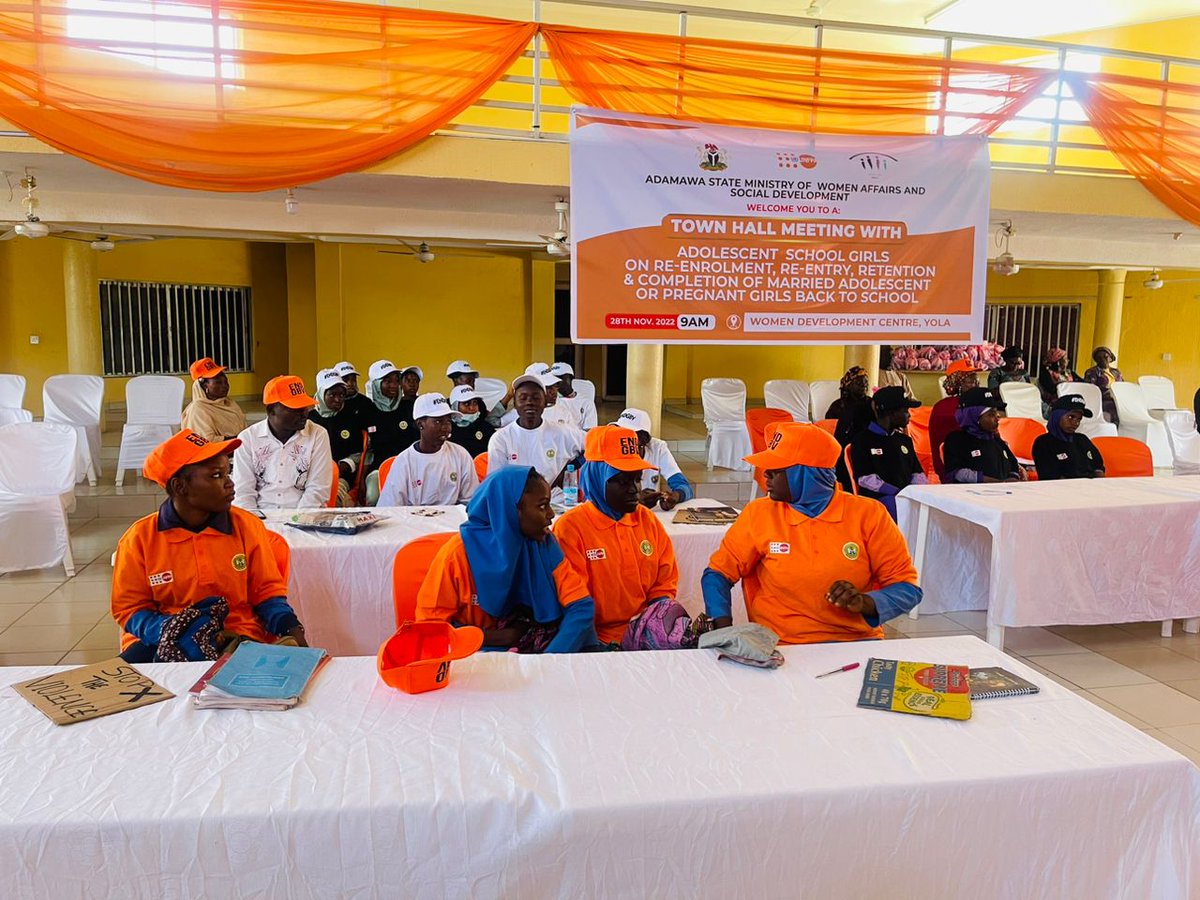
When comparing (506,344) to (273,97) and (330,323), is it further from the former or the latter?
(273,97)

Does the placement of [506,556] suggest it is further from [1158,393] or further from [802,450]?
[1158,393]

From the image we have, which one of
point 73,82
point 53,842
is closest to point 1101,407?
point 73,82

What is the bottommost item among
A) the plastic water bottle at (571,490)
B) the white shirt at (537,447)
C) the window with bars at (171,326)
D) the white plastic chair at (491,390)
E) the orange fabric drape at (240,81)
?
the plastic water bottle at (571,490)

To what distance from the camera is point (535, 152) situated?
237 inches

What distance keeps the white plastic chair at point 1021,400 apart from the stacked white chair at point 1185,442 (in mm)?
1936

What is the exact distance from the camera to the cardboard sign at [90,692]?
6.86ft

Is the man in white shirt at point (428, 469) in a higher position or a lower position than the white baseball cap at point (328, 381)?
lower

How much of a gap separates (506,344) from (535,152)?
8681 mm

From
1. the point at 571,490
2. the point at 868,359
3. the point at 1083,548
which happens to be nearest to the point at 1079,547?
the point at 1083,548

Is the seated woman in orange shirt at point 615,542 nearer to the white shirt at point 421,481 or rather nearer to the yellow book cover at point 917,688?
the yellow book cover at point 917,688

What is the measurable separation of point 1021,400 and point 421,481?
29.5 ft

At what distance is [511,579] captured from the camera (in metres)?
3.01

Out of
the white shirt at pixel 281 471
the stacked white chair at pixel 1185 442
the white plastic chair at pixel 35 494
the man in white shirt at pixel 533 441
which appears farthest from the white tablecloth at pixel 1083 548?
the white plastic chair at pixel 35 494

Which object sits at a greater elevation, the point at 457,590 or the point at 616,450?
the point at 616,450
